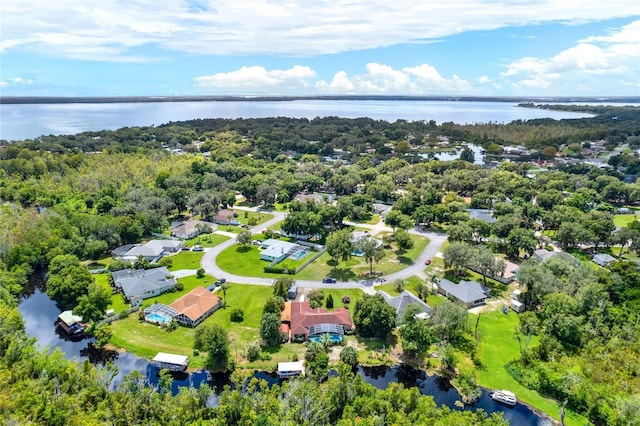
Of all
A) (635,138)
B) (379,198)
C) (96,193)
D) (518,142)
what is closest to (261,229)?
(379,198)


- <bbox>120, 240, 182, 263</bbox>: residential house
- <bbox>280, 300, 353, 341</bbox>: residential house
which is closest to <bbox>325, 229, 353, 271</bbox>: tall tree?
<bbox>280, 300, 353, 341</bbox>: residential house

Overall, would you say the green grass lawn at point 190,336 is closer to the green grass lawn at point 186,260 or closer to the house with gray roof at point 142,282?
the house with gray roof at point 142,282

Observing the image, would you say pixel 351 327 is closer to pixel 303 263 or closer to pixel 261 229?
pixel 303 263

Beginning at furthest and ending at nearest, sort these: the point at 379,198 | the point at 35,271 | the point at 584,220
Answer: the point at 379,198 < the point at 584,220 < the point at 35,271

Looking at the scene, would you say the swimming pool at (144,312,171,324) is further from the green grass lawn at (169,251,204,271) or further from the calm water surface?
the green grass lawn at (169,251,204,271)

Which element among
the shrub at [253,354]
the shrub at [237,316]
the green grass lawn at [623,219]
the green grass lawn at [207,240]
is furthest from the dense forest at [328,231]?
the shrub at [237,316]

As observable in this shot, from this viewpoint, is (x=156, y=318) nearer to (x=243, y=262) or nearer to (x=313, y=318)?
(x=243, y=262)
